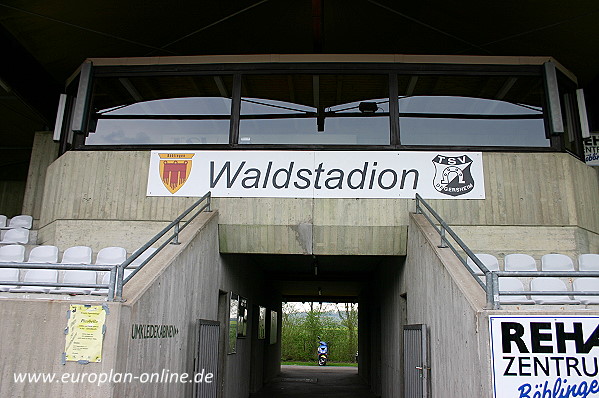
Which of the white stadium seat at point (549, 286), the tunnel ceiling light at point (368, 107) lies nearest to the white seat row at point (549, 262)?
the white stadium seat at point (549, 286)

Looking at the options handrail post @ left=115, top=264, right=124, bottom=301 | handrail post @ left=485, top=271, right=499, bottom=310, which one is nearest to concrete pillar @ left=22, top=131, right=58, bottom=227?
handrail post @ left=115, top=264, right=124, bottom=301

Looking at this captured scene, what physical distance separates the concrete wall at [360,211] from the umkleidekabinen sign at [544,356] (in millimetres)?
4125

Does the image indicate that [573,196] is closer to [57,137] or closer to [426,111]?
[426,111]

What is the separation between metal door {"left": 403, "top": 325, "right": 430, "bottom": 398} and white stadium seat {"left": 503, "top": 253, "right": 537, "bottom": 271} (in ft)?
5.84

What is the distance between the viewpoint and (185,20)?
10.7 metres

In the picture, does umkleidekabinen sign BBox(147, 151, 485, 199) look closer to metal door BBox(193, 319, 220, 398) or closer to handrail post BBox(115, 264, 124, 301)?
metal door BBox(193, 319, 220, 398)

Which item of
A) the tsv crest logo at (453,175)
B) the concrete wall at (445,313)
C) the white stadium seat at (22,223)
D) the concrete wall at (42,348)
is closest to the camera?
the concrete wall at (42,348)

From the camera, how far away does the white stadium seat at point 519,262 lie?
7566 millimetres

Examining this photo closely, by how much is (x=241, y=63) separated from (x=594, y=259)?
673cm

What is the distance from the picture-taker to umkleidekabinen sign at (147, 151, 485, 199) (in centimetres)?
871

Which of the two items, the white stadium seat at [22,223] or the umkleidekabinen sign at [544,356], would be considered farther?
the white stadium seat at [22,223]

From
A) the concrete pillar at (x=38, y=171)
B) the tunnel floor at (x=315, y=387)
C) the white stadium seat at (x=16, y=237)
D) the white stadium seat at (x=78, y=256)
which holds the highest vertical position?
the concrete pillar at (x=38, y=171)

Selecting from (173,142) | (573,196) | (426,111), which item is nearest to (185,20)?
(173,142)

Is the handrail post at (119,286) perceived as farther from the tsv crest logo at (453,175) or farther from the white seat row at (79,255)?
the tsv crest logo at (453,175)
